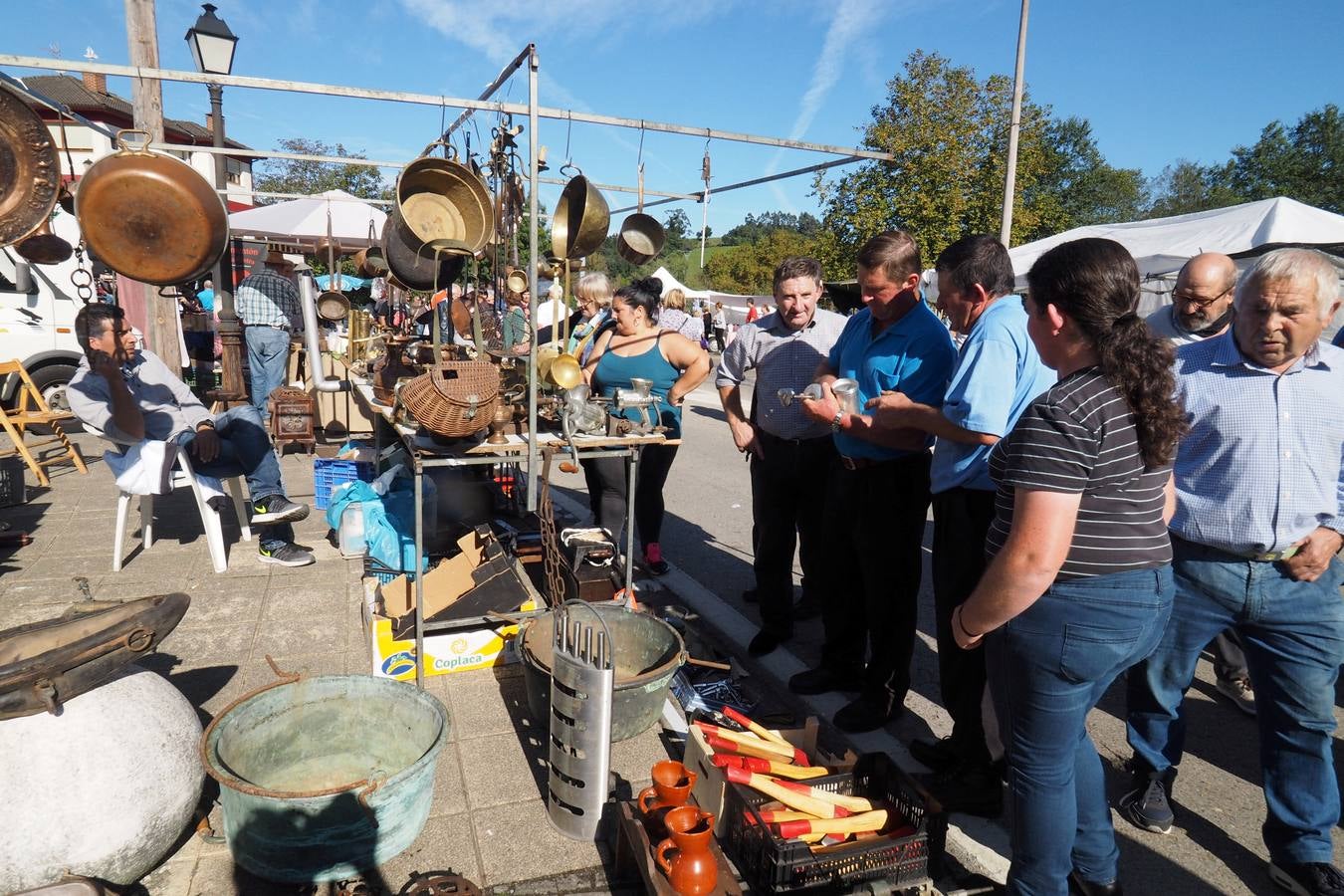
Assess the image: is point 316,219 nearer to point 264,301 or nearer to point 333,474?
point 264,301

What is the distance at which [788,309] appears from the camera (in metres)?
3.51

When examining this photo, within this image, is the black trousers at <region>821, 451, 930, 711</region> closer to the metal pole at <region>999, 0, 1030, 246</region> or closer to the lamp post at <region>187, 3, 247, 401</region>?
the lamp post at <region>187, 3, 247, 401</region>

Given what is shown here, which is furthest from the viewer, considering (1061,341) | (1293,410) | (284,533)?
(284,533)

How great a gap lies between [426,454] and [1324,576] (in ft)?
10.5

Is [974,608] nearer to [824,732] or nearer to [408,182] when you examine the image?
[824,732]

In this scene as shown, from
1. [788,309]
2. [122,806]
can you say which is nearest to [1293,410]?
[788,309]

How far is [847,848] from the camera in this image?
2096 mm

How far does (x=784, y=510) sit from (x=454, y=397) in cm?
165

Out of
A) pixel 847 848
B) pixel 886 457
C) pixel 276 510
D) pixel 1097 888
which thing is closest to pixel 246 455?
pixel 276 510

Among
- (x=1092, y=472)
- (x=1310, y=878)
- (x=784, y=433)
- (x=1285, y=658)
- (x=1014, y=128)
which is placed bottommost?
(x=1310, y=878)

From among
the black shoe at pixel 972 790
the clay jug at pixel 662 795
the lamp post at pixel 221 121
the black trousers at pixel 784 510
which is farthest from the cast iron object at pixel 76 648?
the lamp post at pixel 221 121

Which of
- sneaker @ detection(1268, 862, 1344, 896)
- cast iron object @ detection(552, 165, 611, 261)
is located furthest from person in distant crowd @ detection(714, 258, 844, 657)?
sneaker @ detection(1268, 862, 1344, 896)

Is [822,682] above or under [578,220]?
under

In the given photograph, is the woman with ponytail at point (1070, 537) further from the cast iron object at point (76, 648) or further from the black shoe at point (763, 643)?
the cast iron object at point (76, 648)
